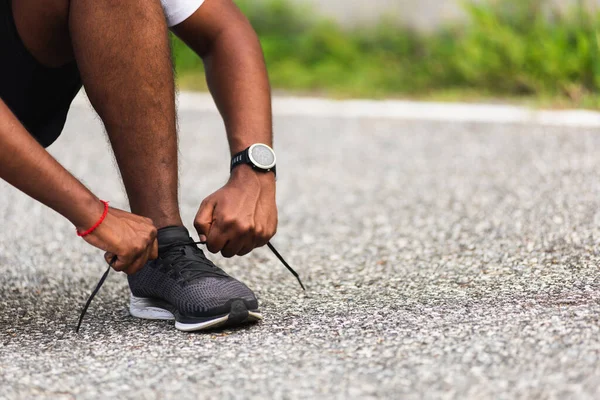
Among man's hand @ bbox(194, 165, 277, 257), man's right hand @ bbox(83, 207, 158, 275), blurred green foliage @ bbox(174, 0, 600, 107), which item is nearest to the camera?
man's right hand @ bbox(83, 207, 158, 275)

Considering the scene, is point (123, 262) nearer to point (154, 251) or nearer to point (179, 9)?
point (154, 251)

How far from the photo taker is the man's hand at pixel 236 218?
5.02ft

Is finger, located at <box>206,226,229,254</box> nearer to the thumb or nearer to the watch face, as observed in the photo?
the thumb

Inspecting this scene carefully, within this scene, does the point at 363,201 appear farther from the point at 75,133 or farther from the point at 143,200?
the point at 75,133

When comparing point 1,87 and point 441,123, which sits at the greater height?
point 1,87

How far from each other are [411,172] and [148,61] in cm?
187

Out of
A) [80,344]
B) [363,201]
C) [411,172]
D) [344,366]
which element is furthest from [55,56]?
[411,172]

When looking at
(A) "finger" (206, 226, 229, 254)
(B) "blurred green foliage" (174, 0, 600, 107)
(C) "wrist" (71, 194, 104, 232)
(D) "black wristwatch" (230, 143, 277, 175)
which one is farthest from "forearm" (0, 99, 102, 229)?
(B) "blurred green foliage" (174, 0, 600, 107)

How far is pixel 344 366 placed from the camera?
1.34 meters

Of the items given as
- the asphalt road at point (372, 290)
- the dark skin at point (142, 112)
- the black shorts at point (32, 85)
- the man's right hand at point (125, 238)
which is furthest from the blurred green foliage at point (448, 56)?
the man's right hand at point (125, 238)

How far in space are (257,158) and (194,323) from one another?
1.03 feet

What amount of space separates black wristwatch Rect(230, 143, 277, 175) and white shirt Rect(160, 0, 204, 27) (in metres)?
0.29

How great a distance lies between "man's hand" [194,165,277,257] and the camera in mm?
1530

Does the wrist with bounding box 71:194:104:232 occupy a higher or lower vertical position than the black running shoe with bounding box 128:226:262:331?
higher
